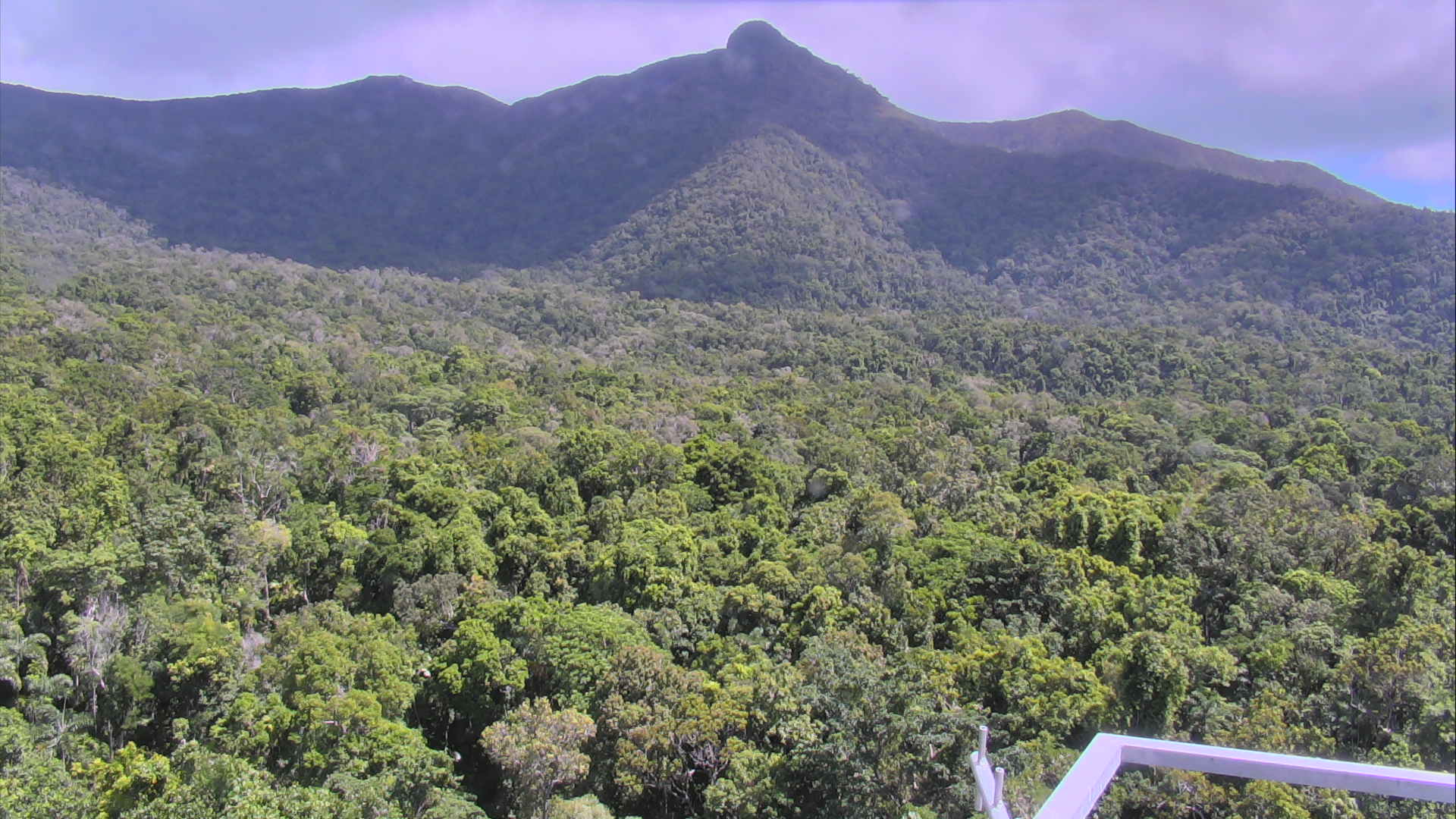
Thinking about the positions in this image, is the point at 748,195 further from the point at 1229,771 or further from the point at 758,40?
the point at 1229,771

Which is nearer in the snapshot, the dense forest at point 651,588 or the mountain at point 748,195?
the dense forest at point 651,588

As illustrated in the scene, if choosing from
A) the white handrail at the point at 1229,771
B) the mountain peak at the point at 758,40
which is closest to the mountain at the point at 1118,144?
the mountain peak at the point at 758,40

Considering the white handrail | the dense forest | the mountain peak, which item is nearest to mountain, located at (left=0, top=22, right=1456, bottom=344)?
the mountain peak

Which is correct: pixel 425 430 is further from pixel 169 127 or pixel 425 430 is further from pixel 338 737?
pixel 169 127

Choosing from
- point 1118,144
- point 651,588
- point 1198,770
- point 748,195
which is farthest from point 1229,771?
point 1118,144

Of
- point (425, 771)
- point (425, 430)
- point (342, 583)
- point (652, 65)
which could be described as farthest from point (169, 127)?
point (425, 771)

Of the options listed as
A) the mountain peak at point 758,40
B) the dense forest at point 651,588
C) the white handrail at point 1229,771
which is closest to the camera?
the white handrail at point 1229,771

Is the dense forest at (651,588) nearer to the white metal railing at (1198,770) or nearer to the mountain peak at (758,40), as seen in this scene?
the white metal railing at (1198,770)

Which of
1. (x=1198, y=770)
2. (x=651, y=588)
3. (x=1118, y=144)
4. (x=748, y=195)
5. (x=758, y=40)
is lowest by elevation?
(x=651, y=588)
